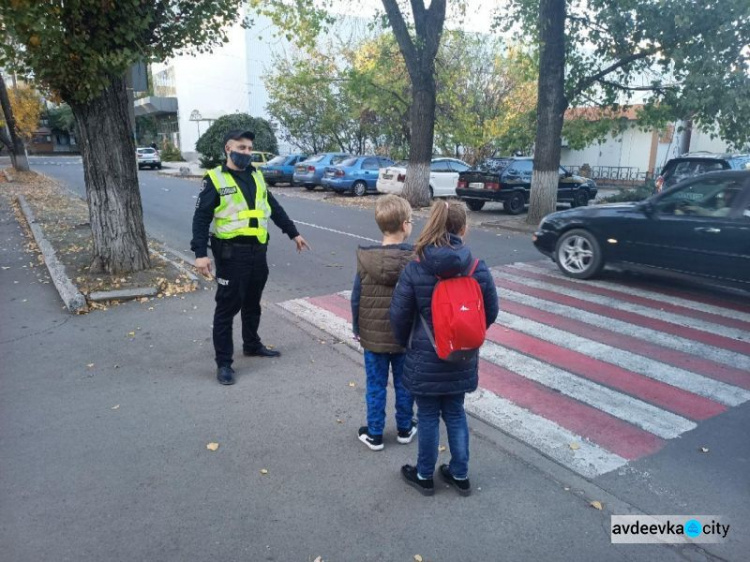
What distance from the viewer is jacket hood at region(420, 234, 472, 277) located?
9.25 feet

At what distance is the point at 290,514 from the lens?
10.1 feet

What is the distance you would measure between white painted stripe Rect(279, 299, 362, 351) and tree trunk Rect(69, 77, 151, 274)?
242cm

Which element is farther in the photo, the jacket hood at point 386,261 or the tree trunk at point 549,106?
the tree trunk at point 549,106

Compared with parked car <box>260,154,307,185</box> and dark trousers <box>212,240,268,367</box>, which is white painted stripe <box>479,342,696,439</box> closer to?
dark trousers <box>212,240,268,367</box>

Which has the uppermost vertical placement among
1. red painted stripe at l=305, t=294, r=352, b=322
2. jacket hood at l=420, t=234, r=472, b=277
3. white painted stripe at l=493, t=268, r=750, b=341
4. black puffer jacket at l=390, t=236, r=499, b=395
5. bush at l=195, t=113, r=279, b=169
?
bush at l=195, t=113, r=279, b=169

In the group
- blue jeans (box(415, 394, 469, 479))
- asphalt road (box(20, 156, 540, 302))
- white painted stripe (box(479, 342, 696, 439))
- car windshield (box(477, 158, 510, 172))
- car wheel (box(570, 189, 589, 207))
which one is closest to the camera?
blue jeans (box(415, 394, 469, 479))

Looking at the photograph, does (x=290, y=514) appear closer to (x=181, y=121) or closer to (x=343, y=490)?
(x=343, y=490)

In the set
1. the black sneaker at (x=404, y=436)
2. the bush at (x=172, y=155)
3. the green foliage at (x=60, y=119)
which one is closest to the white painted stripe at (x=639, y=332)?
the black sneaker at (x=404, y=436)

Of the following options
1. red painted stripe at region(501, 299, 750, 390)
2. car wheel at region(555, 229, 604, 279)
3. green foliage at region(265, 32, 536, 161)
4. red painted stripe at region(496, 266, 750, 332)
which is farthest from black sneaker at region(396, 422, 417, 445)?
green foliage at region(265, 32, 536, 161)

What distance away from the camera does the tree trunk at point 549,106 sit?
40.1 feet

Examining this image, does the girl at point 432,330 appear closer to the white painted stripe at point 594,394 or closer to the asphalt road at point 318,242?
the white painted stripe at point 594,394

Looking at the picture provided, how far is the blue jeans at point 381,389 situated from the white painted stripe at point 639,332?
10.9ft

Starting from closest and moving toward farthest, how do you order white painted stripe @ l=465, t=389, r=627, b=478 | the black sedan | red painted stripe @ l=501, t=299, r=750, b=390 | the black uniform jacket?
white painted stripe @ l=465, t=389, r=627, b=478 < the black uniform jacket < red painted stripe @ l=501, t=299, r=750, b=390 < the black sedan

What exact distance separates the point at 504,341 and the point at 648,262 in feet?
9.78
